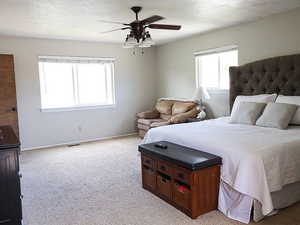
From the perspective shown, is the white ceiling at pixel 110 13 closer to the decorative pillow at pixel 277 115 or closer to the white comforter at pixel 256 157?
the decorative pillow at pixel 277 115

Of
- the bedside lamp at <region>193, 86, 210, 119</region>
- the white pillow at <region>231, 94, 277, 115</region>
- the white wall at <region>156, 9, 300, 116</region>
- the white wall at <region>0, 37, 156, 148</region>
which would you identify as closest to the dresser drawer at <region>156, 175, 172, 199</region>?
the white pillow at <region>231, 94, 277, 115</region>

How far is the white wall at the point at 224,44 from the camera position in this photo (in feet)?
13.2

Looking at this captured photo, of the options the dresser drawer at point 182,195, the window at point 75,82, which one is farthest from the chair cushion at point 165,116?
the dresser drawer at point 182,195

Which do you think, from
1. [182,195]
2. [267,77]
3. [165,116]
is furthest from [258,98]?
[165,116]

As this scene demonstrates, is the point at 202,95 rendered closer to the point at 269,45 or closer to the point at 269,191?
the point at 269,45

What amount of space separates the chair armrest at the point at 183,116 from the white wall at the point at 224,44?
0.41 meters

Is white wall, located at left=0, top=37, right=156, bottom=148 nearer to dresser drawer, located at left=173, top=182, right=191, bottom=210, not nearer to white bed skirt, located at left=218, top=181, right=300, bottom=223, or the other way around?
dresser drawer, located at left=173, top=182, right=191, bottom=210

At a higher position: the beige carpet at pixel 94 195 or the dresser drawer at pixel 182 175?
the dresser drawer at pixel 182 175

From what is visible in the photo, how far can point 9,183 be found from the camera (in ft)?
7.04

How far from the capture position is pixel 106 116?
21.2 ft

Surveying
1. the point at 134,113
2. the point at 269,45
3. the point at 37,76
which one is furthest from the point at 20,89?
the point at 269,45

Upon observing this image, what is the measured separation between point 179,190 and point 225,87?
311cm

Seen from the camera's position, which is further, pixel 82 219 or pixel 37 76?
pixel 37 76

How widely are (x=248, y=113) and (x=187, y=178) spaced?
1617 mm
